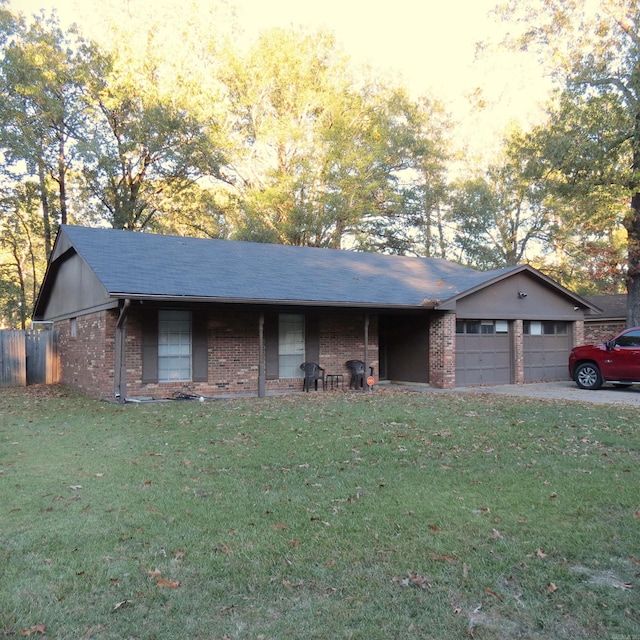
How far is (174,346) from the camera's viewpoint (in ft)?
43.3

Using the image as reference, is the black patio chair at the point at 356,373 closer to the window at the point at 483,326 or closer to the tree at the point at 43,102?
the window at the point at 483,326

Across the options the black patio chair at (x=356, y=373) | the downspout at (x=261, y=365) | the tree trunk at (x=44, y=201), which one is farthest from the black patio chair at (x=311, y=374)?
the tree trunk at (x=44, y=201)

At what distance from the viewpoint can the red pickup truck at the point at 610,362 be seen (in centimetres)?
1369

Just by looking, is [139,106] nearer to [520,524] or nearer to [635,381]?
[635,381]

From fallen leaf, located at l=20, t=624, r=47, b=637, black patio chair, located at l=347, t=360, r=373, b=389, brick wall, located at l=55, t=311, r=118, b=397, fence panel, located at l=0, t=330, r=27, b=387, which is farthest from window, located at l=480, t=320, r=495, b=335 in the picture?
fallen leaf, located at l=20, t=624, r=47, b=637

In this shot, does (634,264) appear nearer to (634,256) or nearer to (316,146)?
(634,256)

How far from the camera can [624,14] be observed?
17656 mm

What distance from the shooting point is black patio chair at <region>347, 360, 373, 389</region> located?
15.1 m

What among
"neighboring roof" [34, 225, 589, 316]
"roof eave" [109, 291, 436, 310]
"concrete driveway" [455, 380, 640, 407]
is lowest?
"concrete driveway" [455, 380, 640, 407]

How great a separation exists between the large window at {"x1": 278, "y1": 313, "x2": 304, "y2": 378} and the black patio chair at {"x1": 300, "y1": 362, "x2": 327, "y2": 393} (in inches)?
10.2

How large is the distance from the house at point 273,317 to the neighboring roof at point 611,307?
6234 mm

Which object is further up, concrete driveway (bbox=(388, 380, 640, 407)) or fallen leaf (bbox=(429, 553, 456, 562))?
fallen leaf (bbox=(429, 553, 456, 562))

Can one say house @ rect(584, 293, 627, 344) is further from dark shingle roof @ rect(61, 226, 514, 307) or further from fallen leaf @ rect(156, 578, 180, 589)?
fallen leaf @ rect(156, 578, 180, 589)

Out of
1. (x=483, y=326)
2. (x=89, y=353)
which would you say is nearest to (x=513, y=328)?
(x=483, y=326)
